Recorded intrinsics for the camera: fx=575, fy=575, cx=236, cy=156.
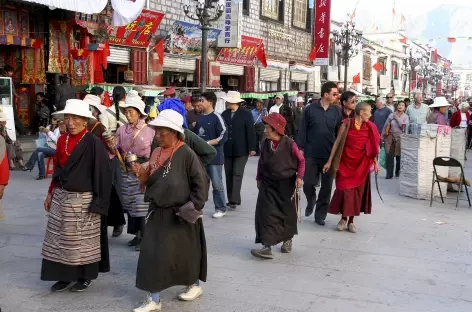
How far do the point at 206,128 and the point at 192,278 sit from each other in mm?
3590

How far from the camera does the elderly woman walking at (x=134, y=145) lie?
5709mm

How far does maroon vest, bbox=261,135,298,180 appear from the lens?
18.9ft

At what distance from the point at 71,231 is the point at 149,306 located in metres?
0.85

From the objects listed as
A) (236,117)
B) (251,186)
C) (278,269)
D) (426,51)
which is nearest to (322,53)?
(251,186)

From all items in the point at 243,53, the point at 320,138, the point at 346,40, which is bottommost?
the point at 320,138

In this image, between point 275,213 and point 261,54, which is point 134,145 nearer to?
point 275,213

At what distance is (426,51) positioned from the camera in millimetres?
87312

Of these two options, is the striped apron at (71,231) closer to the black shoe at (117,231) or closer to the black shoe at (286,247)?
the black shoe at (117,231)

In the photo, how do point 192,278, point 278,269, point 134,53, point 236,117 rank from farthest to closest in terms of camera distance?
point 134,53, point 236,117, point 278,269, point 192,278

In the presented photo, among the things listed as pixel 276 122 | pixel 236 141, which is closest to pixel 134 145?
pixel 276 122

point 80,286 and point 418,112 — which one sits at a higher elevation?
point 418,112

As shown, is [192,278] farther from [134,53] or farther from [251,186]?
[134,53]

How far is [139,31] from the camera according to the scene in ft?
57.6

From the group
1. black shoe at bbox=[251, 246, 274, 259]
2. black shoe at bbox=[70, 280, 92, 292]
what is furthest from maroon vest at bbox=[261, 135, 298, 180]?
black shoe at bbox=[70, 280, 92, 292]
